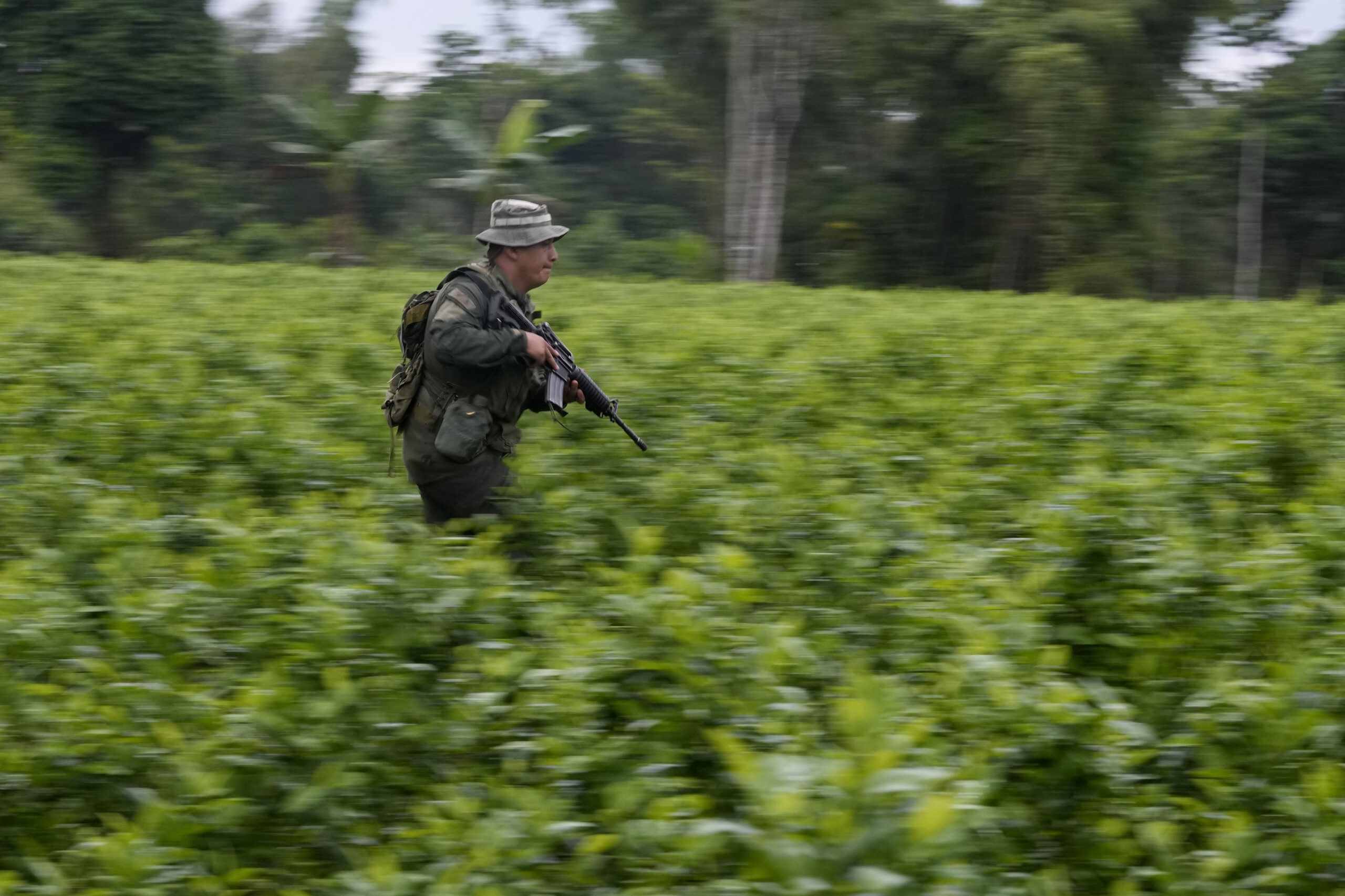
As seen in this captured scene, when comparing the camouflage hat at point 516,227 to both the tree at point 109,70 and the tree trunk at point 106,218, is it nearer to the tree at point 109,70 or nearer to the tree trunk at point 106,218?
the tree at point 109,70

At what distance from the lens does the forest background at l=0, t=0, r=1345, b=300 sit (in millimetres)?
30375

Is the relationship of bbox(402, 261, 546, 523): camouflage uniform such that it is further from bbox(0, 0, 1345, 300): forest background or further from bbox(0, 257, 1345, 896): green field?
bbox(0, 0, 1345, 300): forest background

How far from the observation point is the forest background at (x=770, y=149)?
30.4 m

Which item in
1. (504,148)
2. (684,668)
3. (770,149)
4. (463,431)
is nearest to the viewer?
(684,668)

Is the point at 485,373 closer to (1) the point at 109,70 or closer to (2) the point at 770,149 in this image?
(2) the point at 770,149

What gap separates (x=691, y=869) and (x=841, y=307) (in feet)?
40.5

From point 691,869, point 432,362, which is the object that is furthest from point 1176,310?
point 691,869

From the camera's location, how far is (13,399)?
742 cm

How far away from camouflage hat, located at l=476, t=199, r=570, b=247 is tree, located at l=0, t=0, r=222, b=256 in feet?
110

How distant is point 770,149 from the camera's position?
31234 mm

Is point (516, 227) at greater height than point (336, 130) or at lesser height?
greater

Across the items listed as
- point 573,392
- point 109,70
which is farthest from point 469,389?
point 109,70

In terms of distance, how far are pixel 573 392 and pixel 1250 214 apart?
38.2 meters

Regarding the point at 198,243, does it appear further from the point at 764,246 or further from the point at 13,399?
the point at 13,399
